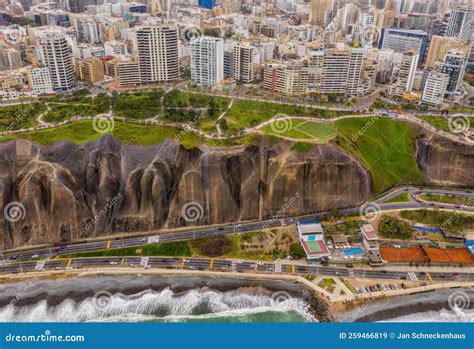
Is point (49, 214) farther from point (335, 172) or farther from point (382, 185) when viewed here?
point (382, 185)

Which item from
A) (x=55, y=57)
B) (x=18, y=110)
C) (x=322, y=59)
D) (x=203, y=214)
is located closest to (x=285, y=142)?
(x=203, y=214)

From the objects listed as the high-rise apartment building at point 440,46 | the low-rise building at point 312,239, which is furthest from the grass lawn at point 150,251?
the high-rise apartment building at point 440,46

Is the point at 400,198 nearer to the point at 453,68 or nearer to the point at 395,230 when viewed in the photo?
the point at 395,230

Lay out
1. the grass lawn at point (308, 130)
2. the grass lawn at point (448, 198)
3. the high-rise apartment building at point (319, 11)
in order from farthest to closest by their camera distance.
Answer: the high-rise apartment building at point (319, 11), the grass lawn at point (308, 130), the grass lawn at point (448, 198)

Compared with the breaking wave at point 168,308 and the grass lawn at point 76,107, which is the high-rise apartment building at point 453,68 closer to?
the breaking wave at point 168,308

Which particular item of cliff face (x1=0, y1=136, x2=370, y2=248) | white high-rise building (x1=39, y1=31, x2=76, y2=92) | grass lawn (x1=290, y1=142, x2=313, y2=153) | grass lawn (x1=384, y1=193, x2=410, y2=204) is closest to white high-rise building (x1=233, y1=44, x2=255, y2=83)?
white high-rise building (x1=39, y1=31, x2=76, y2=92)

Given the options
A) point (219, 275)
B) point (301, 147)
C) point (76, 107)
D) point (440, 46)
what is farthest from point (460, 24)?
point (219, 275)

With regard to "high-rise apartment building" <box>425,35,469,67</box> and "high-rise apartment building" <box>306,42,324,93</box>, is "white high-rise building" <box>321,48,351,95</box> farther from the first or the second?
"high-rise apartment building" <box>425,35,469,67</box>
